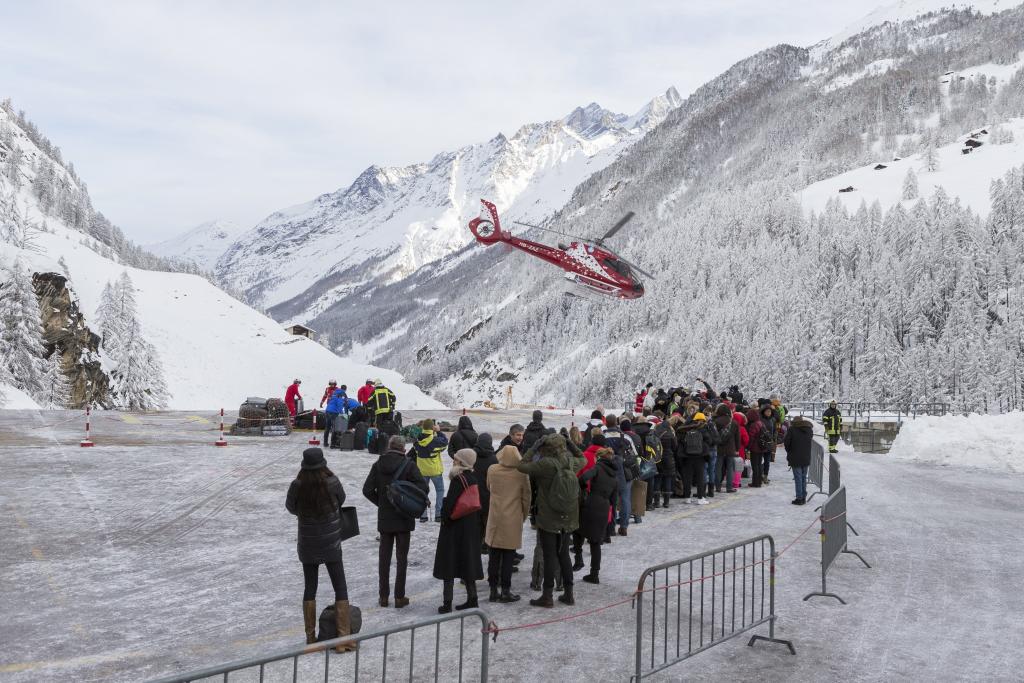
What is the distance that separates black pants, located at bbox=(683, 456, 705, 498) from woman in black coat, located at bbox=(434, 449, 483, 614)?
8.21 meters

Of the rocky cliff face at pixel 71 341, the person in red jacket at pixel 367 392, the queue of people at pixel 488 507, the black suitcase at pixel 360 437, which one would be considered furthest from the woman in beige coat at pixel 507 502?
the rocky cliff face at pixel 71 341

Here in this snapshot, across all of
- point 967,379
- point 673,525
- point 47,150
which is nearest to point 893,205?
point 967,379

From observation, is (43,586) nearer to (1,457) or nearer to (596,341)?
(1,457)

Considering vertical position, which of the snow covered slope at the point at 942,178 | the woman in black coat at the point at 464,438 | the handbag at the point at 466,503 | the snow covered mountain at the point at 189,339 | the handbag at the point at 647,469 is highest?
the snow covered slope at the point at 942,178

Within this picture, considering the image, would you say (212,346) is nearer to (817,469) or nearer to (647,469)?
(817,469)

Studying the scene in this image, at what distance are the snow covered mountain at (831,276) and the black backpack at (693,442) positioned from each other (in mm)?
55996

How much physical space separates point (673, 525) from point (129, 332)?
173ft

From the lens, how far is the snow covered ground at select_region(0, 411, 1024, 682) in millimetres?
7207

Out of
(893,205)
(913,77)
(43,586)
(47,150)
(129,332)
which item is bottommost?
(43,586)

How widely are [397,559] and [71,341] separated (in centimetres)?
5411

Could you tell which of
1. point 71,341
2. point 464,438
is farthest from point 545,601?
point 71,341

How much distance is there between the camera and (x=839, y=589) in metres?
9.87

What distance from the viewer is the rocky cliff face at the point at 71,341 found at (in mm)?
52188

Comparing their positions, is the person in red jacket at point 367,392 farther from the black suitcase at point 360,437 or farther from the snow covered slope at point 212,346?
the snow covered slope at point 212,346
